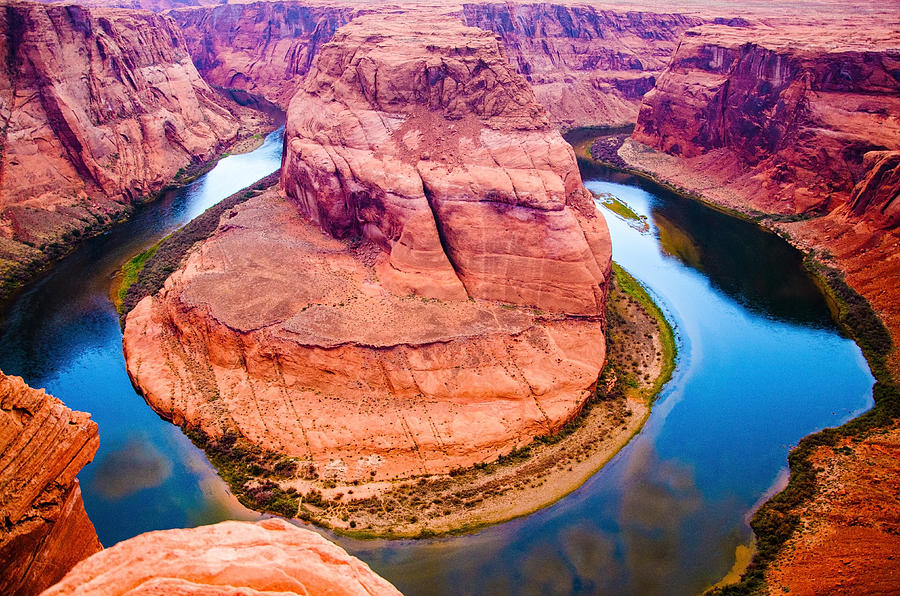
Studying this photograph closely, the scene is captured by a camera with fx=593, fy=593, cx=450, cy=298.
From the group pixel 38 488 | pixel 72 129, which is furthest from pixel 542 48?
pixel 38 488

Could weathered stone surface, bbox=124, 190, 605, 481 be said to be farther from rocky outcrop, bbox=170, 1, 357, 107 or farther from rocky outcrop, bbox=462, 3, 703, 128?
rocky outcrop, bbox=170, 1, 357, 107

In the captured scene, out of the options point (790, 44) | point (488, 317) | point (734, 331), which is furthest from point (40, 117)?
point (790, 44)

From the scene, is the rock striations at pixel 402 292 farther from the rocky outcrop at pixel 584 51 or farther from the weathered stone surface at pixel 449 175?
the rocky outcrop at pixel 584 51

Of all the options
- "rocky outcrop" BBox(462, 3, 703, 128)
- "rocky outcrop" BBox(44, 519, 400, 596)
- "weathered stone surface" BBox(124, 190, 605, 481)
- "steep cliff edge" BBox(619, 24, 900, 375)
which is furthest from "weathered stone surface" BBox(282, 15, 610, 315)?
"rocky outcrop" BBox(462, 3, 703, 128)

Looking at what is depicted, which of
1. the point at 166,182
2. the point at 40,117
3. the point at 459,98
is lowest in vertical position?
the point at 166,182

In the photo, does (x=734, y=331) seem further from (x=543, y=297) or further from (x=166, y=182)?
(x=166, y=182)

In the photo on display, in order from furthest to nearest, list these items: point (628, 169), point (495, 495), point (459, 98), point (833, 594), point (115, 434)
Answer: point (628, 169)
point (459, 98)
point (115, 434)
point (495, 495)
point (833, 594)

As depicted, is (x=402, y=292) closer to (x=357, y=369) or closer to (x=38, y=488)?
(x=357, y=369)

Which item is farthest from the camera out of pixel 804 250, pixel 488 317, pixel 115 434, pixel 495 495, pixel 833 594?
pixel 804 250
